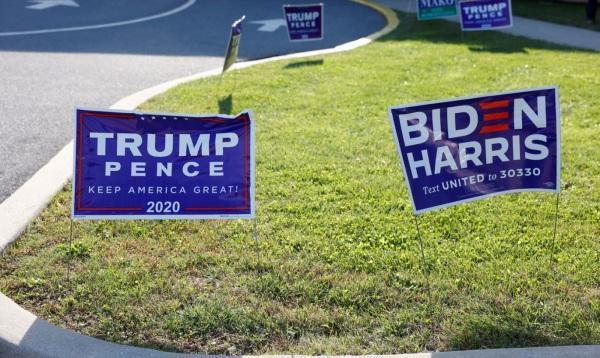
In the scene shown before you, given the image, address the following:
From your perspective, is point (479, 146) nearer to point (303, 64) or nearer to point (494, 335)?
point (494, 335)

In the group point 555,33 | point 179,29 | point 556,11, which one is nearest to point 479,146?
point 555,33

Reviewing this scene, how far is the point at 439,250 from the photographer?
5.17 m

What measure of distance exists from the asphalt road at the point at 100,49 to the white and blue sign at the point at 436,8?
1.26 m

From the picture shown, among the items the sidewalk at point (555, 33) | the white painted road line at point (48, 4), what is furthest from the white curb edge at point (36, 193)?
the white painted road line at point (48, 4)

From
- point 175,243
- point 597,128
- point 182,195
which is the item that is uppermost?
point 182,195

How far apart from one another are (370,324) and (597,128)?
473 centimetres

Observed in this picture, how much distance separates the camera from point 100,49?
1319cm

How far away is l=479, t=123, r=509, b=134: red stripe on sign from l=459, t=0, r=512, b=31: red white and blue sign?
380 inches

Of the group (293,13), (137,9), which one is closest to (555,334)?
(293,13)

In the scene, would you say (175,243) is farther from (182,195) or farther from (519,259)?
(519,259)

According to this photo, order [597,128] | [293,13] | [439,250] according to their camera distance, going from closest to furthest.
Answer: [439,250] → [597,128] → [293,13]

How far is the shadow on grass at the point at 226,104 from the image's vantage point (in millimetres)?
8550

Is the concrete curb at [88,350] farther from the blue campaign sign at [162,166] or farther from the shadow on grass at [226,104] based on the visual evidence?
the shadow on grass at [226,104]

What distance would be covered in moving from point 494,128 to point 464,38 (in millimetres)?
9938
